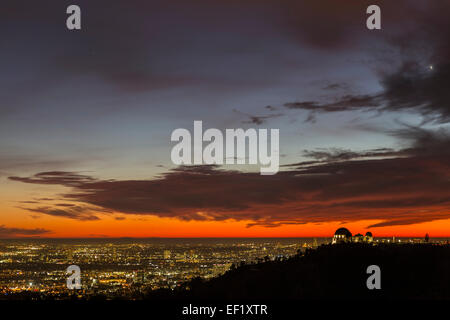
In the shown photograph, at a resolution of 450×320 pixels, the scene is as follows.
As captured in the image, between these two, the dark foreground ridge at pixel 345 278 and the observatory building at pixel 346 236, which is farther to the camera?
the observatory building at pixel 346 236

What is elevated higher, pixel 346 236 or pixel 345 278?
pixel 346 236

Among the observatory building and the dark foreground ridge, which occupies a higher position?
the observatory building

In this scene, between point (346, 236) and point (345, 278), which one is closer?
point (345, 278)

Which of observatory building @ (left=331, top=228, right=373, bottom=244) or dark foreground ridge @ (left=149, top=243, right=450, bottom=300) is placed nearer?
dark foreground ridge @ (left=149, top=243, right=450, bottom=300)

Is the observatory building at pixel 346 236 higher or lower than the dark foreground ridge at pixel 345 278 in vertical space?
higher
